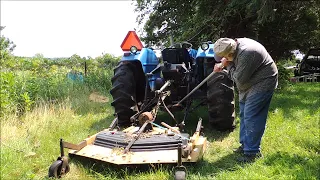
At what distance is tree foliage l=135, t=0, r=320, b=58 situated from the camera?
328 inches

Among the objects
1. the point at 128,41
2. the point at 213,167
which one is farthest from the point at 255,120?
the point at 128,41

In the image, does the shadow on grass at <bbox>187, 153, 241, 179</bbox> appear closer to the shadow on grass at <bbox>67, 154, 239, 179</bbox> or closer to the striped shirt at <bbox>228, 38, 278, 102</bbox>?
the shadow on grass at <bbox>67, 154, 239, 179</bbox>

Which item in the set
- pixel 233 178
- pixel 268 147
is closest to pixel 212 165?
pixel 233 178

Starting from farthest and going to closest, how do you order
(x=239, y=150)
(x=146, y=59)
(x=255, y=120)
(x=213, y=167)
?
1. (x=146, y=59)
2. (x=239, y=150)
3. (x=255, y=120)
4. (x=213, y=167)

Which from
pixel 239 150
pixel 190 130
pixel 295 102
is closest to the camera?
pixel 239 150

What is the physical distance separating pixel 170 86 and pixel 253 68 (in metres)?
1.69

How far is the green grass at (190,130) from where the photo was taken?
335cm

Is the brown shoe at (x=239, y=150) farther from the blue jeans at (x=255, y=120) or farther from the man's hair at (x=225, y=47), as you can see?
the man's hair at (x=225, y=47)

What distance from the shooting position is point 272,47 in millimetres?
13133

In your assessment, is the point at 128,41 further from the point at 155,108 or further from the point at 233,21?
the point at 233,21

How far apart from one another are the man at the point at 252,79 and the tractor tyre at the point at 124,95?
66.4 inches

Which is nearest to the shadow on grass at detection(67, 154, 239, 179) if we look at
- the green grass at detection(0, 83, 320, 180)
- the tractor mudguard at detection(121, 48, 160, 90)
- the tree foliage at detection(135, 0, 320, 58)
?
the green grass at detection(0, 83, 320, 180)

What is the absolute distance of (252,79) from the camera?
375 cm

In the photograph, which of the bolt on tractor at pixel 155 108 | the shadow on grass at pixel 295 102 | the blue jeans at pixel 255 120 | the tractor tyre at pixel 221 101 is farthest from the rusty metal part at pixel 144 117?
the shadow on grass at pixel 295 102
